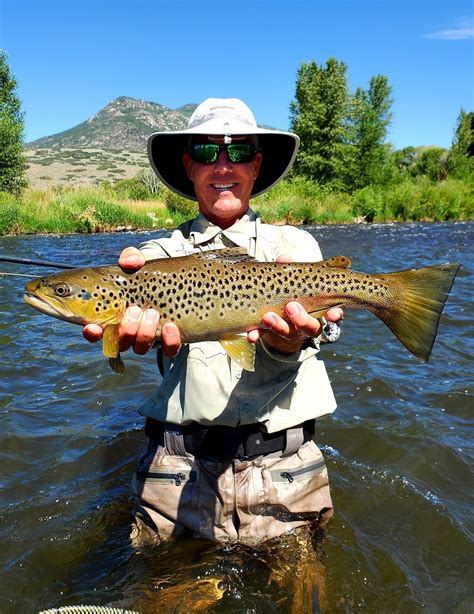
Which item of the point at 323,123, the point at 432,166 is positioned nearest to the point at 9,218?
the point at 323,123

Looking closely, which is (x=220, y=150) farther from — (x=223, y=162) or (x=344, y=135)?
(x=344, y=135)

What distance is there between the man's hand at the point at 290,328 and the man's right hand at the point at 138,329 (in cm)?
45

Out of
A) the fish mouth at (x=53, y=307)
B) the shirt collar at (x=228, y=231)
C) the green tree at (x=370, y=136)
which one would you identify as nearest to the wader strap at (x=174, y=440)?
the fish mouth at (x=53, y=307)

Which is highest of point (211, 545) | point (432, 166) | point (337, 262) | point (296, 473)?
point (432, 166)

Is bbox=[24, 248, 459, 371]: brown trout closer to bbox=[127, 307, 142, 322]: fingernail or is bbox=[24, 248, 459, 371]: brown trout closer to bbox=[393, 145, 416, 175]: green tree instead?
bbox=[127, 307, 142, 322]: fingernail

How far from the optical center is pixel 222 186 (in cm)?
350

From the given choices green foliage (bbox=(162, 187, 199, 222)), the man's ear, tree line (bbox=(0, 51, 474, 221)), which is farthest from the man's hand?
tree line (bbox=(0, 51, 474, 221))

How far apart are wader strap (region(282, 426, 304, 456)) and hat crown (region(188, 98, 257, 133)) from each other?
6.82 feet

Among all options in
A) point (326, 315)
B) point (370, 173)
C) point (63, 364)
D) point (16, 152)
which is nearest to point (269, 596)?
point (326, 315)

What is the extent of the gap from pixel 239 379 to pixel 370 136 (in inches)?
2523

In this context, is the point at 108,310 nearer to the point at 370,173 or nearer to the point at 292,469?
the point at 292,469

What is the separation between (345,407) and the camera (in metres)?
6.18

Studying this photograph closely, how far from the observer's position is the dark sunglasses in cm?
345

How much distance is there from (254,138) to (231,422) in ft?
6.30
